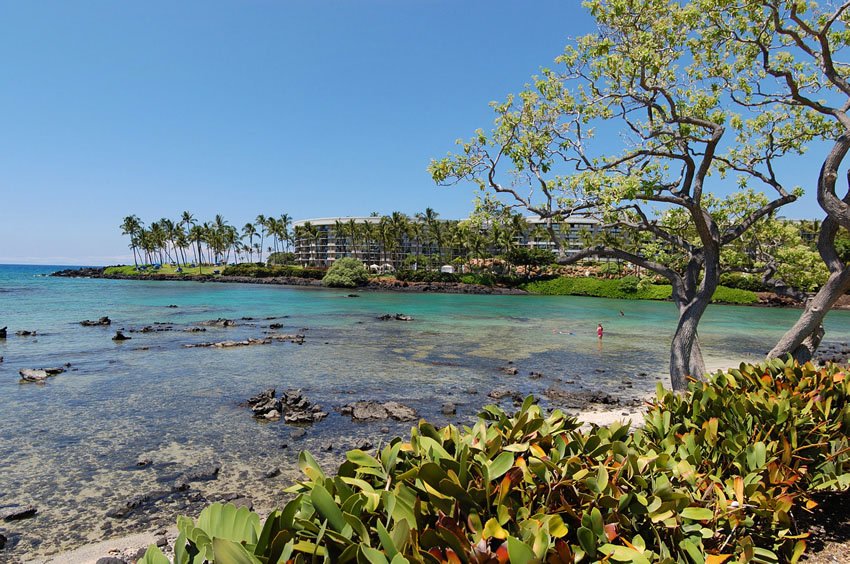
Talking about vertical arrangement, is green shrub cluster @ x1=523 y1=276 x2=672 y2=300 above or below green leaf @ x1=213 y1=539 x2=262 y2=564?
below

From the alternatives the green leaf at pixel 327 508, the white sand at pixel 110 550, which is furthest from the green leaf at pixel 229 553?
the white sand at pixel 110 550

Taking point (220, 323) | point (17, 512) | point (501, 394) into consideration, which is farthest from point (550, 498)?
point (220, 323)

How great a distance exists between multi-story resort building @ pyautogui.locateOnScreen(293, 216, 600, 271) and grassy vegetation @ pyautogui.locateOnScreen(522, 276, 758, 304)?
33.9 feet

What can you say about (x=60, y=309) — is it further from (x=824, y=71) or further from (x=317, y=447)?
(x=824, y=71)

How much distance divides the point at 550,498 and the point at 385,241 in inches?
4932

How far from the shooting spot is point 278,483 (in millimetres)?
9430

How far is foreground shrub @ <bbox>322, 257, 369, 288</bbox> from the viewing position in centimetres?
10012

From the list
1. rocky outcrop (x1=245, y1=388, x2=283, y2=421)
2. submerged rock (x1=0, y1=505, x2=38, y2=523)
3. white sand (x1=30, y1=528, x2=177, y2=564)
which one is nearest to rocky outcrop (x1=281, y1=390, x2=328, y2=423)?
rocky outcrop (x1=245, y1=388, x2=283, y2=421)

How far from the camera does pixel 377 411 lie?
14.3 m

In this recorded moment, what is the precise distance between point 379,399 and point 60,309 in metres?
46.4

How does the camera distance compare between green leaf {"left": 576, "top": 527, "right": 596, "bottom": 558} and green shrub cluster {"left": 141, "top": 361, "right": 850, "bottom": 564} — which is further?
green leaf {"left": 576, "top": 527, "right": 596, "bottom": 558}

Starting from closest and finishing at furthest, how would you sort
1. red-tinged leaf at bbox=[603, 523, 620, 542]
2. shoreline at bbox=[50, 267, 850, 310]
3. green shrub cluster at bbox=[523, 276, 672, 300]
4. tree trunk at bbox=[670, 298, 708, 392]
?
red-tinged leaf at bbox=[603, 523, 620, 542] < tree trunk at bbox=[670, 298, 708, 392] < shoreline at bbox=[50, 267, 850, 310] < green shrub cluster at bbox=[523, 276, 672, 300]

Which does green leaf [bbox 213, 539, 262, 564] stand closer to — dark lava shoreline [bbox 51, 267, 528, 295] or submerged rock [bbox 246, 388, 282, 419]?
submerged rock [bbox 246, 388, 282, 419]

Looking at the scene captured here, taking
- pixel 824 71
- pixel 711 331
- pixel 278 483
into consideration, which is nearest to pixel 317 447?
pixel 278 483
